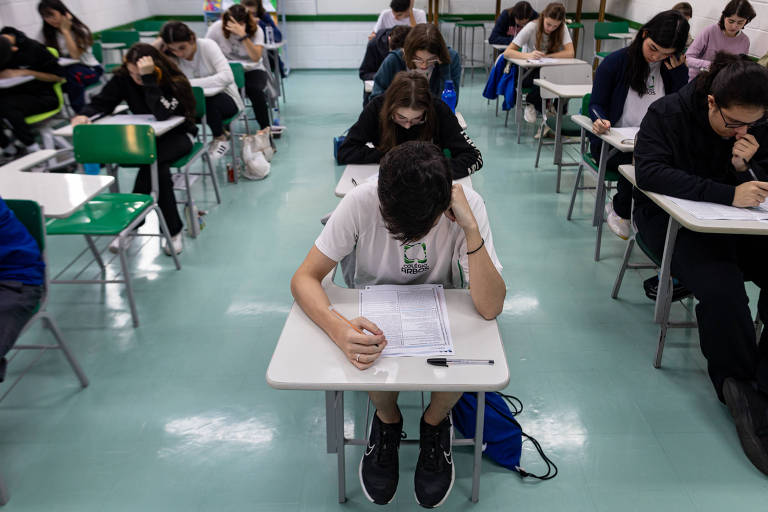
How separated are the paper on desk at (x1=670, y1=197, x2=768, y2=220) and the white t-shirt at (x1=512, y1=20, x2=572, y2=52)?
12.8 feet

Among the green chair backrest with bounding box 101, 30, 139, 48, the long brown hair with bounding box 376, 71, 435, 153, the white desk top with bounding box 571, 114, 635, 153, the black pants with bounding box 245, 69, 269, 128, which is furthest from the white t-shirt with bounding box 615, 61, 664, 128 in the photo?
the green chair backrest with bounding box 101, 30, 139, 48

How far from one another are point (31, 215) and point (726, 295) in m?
2.36

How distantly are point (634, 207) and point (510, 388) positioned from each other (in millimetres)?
955

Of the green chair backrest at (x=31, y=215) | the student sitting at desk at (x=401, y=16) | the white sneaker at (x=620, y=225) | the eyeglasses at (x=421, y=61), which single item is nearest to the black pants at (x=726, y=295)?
the white sneaker at (x=620, y=225)

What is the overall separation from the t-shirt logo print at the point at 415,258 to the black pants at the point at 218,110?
3160 mm

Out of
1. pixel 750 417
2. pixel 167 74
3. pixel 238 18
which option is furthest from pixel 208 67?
pixel 750 417

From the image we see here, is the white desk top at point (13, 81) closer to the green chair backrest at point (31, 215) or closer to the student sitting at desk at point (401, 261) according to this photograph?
the green chair backrest at point (31, 215)

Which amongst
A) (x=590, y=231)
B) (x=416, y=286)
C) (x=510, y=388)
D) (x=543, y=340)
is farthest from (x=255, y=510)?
(x=590, y=231)

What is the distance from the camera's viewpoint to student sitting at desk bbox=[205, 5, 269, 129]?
527 centimetres

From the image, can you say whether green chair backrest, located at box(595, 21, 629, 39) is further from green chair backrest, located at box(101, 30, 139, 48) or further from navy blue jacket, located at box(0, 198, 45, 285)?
navy blue jacket, located at box(0, 198, 45, 285)

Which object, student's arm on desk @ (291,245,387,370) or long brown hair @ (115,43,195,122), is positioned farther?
long brown hair @ (115,43,195,122)

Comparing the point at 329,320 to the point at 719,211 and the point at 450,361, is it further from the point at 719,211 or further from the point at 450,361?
the point at 719,211

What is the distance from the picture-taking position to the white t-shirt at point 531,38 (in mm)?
5445

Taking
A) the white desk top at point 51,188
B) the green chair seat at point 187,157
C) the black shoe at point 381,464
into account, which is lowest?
the black shoe at point 381,464
